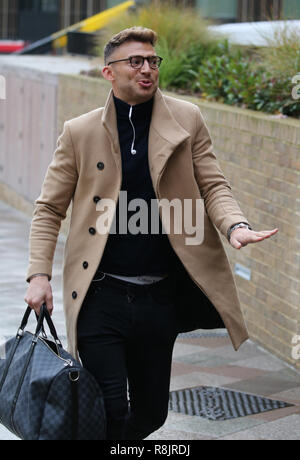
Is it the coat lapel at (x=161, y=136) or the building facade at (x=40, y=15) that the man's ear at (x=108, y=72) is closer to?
the coat lapel at (x=161, y=136)

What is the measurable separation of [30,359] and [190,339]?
387 centimetres

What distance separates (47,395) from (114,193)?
89 cm

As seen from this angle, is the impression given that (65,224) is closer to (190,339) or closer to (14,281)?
(14,281)

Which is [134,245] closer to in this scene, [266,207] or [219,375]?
[219,375]

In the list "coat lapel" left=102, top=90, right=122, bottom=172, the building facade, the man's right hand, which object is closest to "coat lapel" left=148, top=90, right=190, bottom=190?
"coat lapel" left=102, top=90, right=122, bottom=172

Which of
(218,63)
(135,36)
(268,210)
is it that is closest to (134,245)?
(135,36)

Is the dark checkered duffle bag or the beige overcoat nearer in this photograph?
the dark checkered duffle bag

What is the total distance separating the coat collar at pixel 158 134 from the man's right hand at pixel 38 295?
0.58 metres

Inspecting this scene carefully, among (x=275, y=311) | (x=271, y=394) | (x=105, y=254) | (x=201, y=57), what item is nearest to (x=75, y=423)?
(x=105, y=254)

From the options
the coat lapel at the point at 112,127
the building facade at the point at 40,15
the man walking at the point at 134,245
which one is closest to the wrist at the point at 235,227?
the man walking at the point at 134,245

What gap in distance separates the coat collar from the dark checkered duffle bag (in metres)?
0.76

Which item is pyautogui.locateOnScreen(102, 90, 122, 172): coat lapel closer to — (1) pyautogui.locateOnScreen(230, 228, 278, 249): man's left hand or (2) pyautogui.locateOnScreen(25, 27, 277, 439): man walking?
(2) pyautogui.locateOnScreen(25, 27, 277, 439): man walking

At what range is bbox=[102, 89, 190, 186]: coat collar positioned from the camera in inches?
155
